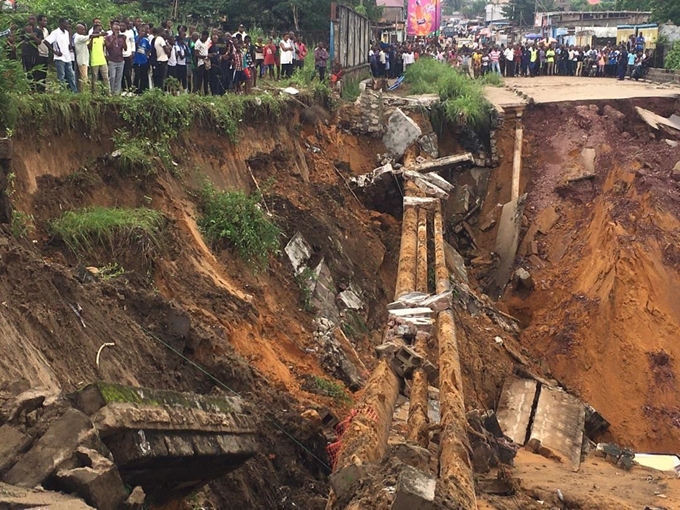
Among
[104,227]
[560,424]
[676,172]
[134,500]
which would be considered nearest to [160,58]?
[104,227]

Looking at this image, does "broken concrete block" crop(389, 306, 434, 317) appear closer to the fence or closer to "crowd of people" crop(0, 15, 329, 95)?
"crowd of people" crop(0, 15, 329, 95)

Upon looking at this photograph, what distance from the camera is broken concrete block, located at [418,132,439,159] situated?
758 inches

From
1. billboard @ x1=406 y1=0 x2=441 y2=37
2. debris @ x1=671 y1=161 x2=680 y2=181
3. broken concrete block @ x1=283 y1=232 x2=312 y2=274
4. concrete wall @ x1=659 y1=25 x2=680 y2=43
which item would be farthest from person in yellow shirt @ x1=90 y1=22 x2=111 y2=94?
concrete wall @ x1=659 y1=25 x2=680 y2=43

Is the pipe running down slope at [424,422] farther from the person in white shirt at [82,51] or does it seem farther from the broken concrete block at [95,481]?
the person in white shirt at [82,51]

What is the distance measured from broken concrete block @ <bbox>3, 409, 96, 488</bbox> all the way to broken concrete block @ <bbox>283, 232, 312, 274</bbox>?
24.8 feet

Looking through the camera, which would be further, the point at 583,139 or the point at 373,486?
the point at 583,139

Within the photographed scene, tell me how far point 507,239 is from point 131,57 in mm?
9624

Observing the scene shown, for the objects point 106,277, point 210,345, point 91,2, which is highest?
point 91,2

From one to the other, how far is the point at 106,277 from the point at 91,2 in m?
14.0

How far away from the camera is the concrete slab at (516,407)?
36.4 ft

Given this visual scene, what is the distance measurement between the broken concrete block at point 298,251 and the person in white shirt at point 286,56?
773cm

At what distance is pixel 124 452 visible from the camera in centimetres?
458

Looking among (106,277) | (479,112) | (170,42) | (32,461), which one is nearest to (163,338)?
(106,277)

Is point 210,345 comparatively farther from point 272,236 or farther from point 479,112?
point 479,112
